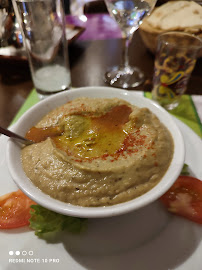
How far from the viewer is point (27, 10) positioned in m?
2.22

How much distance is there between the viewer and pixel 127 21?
2.64 m

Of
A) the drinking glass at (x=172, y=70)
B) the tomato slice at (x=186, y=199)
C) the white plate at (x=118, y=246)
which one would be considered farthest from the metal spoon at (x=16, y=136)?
the drinking glass at (x=172, y=70)

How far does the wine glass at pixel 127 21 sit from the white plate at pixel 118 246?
1.79 m

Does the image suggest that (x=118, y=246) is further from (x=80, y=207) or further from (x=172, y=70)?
(x=172, y=70)

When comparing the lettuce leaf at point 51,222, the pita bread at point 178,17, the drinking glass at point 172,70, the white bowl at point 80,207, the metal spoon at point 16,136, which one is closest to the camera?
the white bowl at point 80,207

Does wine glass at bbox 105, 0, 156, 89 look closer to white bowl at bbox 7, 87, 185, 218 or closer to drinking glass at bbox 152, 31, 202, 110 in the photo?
drinking glass at bbox 152, 31, 202, 110

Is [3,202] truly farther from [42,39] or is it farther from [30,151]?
[42,39]

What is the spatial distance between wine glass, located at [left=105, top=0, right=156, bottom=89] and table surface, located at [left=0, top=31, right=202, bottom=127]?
0.37ft

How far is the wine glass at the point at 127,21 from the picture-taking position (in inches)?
100

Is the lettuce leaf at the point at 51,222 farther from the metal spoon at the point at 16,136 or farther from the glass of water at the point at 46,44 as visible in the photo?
the glass of water at the point at 46,44

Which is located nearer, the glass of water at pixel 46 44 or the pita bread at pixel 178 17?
the glass of water at pixel 46 44

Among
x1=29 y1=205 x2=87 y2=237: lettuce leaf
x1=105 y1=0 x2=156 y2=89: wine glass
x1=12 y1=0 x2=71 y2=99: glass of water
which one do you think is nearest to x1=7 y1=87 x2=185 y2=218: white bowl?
x1=29 y1=205 x2=87 y2=237: lettuce leaf

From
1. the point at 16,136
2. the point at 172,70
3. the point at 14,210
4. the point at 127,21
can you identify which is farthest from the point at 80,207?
the point at 127,21

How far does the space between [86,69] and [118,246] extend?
7.86ft
